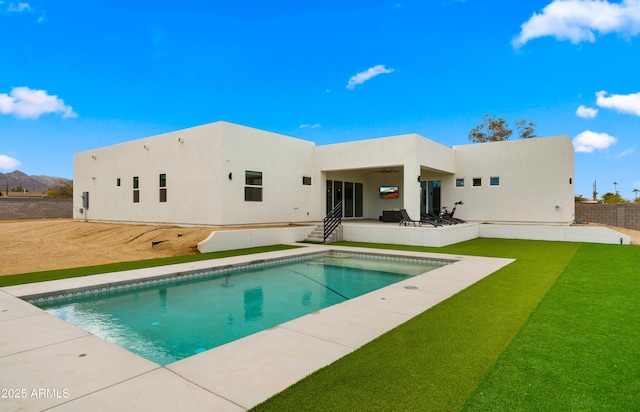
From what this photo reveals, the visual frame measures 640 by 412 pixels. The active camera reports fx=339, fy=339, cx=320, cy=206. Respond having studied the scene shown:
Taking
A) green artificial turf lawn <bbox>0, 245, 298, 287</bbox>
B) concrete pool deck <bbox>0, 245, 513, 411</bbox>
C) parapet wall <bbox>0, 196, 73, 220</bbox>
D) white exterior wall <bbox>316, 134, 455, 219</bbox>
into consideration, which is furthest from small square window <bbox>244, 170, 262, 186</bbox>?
parapet wall <bbox>0, 196, 73, 220</bbox>

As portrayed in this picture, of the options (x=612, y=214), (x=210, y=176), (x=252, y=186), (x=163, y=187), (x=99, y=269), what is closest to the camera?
(x=99, y=269)

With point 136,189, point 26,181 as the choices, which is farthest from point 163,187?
point 26,181

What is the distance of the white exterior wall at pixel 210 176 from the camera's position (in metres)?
12.6

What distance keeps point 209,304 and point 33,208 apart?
25.2 metres

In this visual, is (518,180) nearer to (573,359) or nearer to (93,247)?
(573,359)

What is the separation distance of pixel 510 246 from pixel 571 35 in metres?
14.0

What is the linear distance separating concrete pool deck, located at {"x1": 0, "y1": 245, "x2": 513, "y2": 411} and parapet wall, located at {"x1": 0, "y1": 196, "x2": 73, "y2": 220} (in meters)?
23.8

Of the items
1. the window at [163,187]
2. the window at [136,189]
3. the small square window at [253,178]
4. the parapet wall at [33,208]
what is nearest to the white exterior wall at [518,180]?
the small square window at [253,178]

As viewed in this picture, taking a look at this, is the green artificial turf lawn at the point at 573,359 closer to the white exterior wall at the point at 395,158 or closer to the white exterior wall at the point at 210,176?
the white exterior wall at the point at 395,158

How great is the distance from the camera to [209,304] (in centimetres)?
571

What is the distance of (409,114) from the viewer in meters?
28.7

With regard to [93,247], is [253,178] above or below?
above

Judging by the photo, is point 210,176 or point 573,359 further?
point 210,176

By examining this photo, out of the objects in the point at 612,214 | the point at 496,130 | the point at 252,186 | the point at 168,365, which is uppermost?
the point at 496,130
